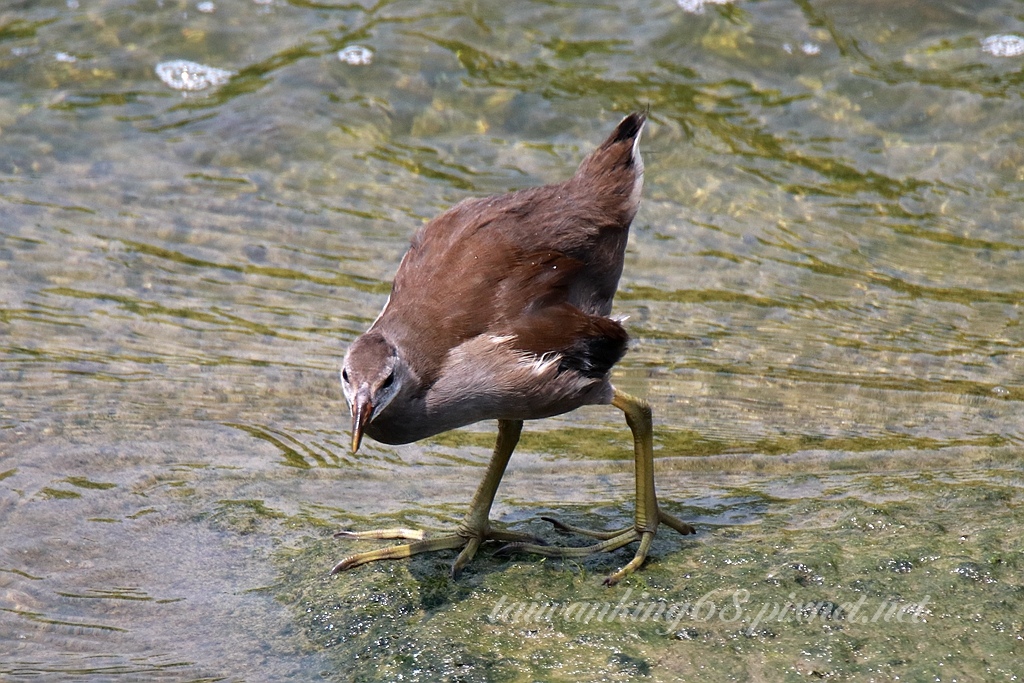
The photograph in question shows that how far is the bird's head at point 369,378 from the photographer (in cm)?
346

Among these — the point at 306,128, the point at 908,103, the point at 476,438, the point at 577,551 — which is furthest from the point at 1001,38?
the point at 577,551

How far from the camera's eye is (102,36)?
938cm

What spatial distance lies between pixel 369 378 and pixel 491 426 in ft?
7.76

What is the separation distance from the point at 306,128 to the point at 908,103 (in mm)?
4620

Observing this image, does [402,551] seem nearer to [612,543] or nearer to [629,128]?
[612,543]

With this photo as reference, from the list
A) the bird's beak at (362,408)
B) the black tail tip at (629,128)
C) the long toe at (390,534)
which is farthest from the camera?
the black tail tip at (629,128)

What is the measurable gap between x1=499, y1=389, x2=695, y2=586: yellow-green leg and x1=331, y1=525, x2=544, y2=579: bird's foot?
0.06 m

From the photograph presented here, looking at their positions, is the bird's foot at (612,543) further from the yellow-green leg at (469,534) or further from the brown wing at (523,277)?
the brown wing at (523,277)

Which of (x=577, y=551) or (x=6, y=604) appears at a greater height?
(x=577, y=551)

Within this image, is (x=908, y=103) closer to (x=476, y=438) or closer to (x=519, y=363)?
(x=476, y=438)

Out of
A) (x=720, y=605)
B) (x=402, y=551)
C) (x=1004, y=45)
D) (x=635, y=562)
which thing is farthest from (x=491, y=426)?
(x=1004, y=45)

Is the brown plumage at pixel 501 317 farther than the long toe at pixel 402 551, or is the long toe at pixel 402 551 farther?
the long toe at pixel 402 551

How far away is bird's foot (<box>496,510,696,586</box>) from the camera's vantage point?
423 centimetres

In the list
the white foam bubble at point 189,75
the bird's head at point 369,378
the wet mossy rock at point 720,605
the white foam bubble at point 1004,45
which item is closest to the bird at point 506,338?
the bird's head at point 369,378
